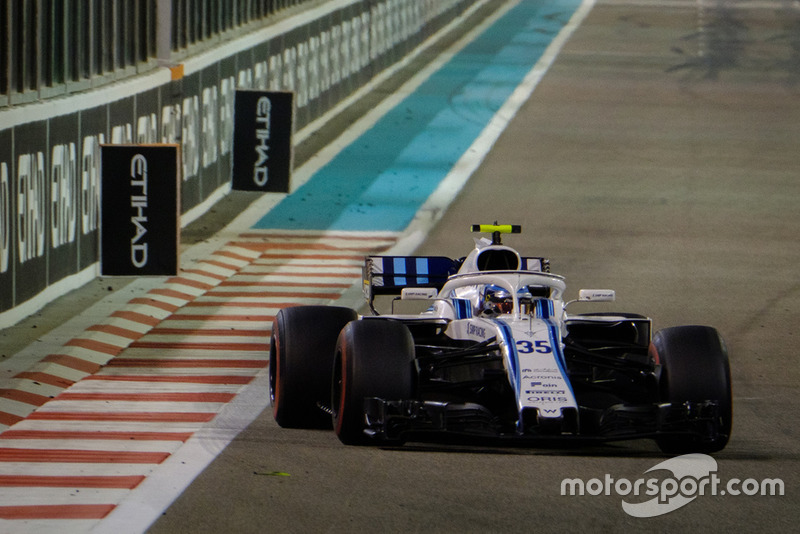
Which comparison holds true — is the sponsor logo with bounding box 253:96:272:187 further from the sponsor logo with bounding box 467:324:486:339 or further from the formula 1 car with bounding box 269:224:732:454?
the sponsor logo with bounding box 467:324:486:339

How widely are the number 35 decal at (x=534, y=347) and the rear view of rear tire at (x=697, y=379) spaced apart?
0.74 m

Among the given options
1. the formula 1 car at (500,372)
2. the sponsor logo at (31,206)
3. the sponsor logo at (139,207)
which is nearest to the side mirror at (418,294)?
the formula 1 car at (500,372)

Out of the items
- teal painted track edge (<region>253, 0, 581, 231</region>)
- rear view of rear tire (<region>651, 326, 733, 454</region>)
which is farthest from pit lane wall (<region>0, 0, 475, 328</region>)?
rear view of rear tire (<region>651, 326, 733, 454</region>)

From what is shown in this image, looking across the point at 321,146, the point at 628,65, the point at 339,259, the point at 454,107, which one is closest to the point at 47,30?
the point at 339,259

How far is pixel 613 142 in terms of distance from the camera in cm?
2695

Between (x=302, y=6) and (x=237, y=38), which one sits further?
(x=302, y=6)

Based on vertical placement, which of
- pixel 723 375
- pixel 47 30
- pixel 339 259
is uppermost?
pixel 47 30

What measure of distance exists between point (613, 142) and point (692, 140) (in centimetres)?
153

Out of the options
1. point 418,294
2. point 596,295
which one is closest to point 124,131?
point 418,294

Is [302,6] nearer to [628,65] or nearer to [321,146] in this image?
[321,146]

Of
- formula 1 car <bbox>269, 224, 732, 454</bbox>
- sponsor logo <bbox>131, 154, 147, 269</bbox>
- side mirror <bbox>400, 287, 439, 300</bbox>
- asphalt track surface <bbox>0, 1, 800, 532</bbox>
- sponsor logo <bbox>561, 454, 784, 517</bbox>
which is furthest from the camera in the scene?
sponsor logo <bbox>131, 154, 147, 269</bbox>

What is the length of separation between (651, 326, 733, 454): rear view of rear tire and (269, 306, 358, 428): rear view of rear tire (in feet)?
6.64

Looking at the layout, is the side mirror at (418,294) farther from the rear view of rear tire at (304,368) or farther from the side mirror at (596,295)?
the side mirror at (596,295)

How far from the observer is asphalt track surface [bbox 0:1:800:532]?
7457 mm
